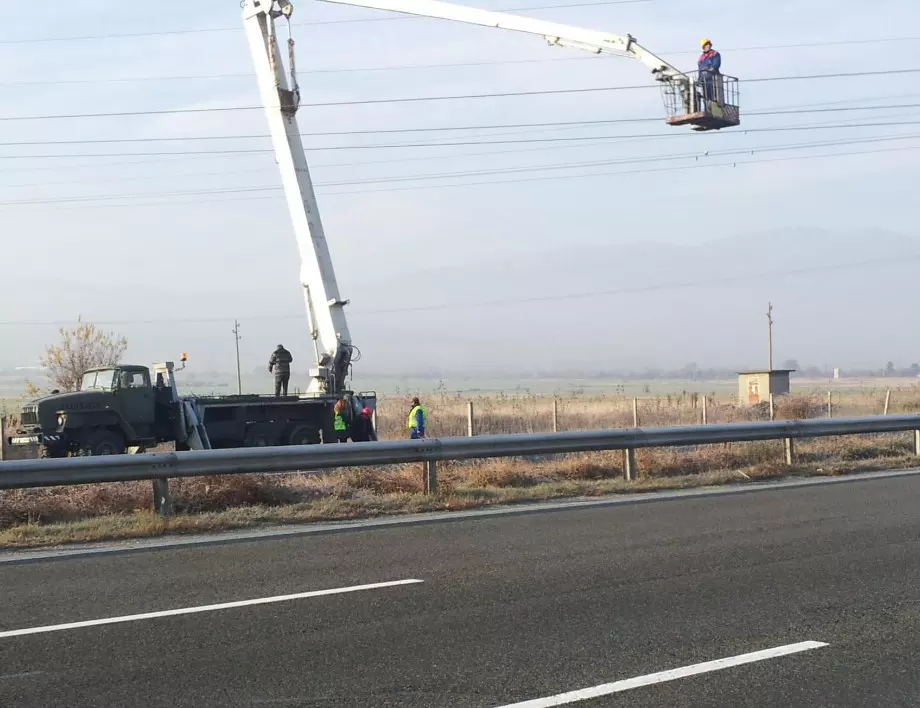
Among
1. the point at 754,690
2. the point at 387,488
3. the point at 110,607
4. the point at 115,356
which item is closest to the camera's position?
the point at 754,690

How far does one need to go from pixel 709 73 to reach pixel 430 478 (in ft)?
38.7

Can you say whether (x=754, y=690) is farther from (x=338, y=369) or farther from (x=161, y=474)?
(x=338, y=369)

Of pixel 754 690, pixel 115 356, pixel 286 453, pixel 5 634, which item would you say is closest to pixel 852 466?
pixel 286 453

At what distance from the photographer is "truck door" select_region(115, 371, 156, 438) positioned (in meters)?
22.4

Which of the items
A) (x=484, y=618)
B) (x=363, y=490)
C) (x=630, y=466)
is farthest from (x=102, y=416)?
(x=484, y=618)

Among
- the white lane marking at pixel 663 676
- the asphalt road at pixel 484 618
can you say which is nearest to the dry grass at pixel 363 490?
the asphalt road at pixel 484 618

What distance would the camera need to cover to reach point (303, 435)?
2452 cm

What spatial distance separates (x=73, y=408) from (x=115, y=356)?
15.3 metres

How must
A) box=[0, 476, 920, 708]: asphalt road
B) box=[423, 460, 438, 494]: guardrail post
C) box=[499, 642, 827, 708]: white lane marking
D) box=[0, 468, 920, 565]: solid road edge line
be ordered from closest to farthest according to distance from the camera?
box=[499, 642, 827, 708]: white lane marking → box=[0, 476, 920, 708]: asphalt road → box=[0, 468, 920, 565]: solid road edge line → box=[423, 460, 438, 494]: guardrail post

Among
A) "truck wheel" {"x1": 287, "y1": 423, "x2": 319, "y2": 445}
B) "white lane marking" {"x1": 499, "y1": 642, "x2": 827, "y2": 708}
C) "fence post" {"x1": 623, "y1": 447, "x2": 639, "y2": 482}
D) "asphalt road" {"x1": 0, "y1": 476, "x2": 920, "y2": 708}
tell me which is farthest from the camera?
"truck wheel" {"x1": 287, "y1": 423, "x2": 319, "y2": 445}

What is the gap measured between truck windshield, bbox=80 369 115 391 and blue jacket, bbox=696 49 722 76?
14.1m

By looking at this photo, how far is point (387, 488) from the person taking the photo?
13367 millimetres

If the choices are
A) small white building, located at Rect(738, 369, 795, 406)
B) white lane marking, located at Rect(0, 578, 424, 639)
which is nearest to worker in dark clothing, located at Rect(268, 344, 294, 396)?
white lane marking, located at Rect(0, 578, 424, 639)

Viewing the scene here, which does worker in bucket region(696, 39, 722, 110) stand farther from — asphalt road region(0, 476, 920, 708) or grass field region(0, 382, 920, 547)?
asphalt road region(0, 476, 920, 708)
